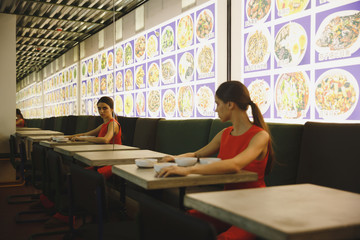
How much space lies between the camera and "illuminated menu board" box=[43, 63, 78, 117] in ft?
35.2

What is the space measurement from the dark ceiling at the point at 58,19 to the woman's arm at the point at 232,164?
11.2 feet

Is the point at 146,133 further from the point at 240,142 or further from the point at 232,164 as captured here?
the point at 232,164

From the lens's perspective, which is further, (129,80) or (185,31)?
(129,80)

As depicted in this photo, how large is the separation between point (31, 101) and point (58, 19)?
34.2 feet

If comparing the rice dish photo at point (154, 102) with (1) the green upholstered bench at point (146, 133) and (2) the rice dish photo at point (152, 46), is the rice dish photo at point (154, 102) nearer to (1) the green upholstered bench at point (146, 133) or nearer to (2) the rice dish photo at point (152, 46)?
(1) the green upholstered bench at point (146, 133)

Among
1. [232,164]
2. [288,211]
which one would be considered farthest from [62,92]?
[288,211]

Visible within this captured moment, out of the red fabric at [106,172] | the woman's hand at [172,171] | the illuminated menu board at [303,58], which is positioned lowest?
the red fabric at [106,172]

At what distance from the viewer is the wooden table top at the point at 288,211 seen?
109 centimetres

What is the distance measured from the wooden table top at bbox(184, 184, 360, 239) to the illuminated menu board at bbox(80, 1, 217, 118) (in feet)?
10.7

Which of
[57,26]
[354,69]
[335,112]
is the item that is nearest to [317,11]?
[354,69]

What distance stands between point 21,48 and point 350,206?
36.8 feet

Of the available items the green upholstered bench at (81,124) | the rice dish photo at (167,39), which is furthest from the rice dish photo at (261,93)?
the green upholstered bench at (81,124)

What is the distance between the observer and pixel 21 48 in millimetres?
10898

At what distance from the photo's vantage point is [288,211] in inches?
50.7
